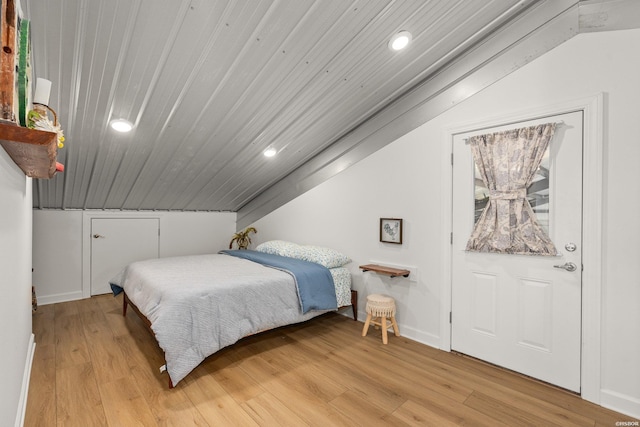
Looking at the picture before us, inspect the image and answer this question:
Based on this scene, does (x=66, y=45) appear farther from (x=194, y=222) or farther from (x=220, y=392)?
(x=194, y=222)

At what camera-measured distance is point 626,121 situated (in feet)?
6.33

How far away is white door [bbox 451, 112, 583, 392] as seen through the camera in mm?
2119

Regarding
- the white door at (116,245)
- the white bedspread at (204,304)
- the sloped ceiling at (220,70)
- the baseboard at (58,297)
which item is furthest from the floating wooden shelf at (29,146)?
the baseboard at (58,297)

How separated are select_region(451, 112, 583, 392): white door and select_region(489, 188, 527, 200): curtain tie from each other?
3.1 inches

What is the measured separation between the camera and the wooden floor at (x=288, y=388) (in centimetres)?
182

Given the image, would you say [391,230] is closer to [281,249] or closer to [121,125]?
[281,249]

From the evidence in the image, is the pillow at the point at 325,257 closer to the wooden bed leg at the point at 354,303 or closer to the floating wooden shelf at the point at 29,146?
the wooden bed leg at the point at 354,303

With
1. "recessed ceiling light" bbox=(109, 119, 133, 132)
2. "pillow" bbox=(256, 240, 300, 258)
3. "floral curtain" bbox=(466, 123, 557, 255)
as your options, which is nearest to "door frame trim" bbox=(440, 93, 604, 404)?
"floral curtain" bbox=(466, 123, 557, 255)

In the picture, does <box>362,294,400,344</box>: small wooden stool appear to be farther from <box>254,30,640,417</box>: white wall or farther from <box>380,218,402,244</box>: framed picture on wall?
<box>380,218,402,244</box>: framed picture on wall

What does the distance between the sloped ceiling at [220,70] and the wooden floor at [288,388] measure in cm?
192

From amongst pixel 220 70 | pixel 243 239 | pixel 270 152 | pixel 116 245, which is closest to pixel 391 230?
pixel 270 152

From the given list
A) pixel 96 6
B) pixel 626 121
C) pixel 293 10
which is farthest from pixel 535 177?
pixel 96 6

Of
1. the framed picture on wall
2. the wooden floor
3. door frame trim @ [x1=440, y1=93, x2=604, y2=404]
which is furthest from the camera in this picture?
the framed picture on wall

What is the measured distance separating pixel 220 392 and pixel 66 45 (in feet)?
7.99
